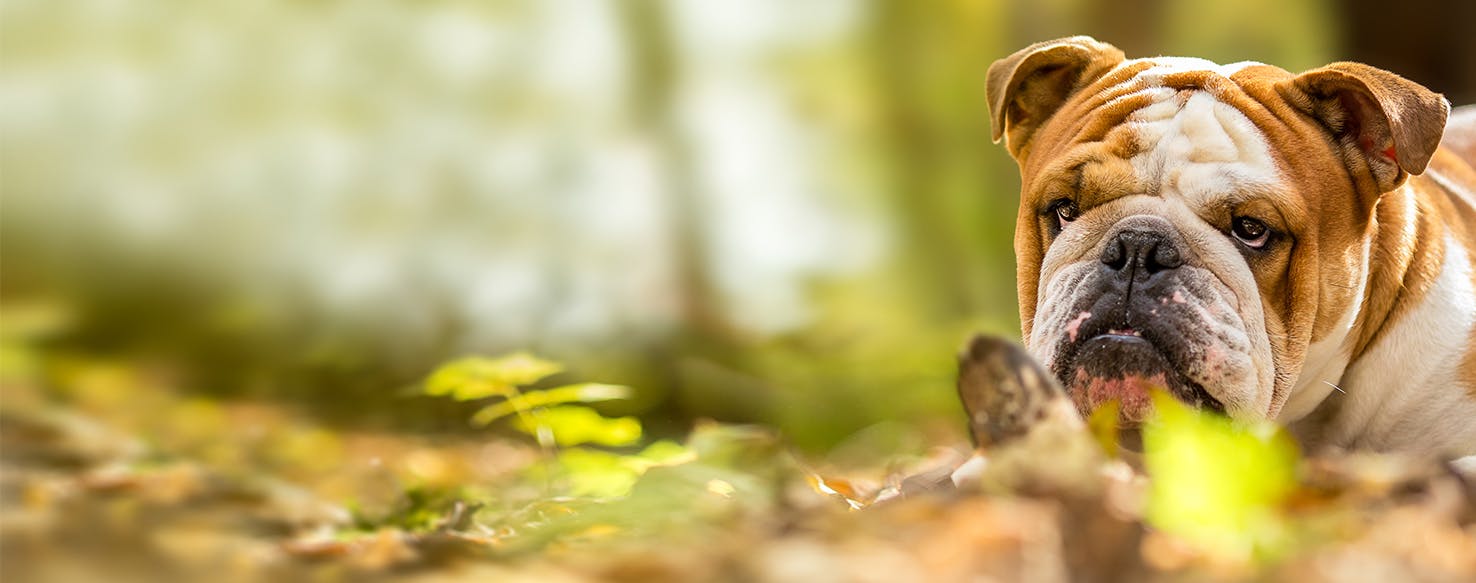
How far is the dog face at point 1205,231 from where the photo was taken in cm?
228

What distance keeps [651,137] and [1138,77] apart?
3142mm

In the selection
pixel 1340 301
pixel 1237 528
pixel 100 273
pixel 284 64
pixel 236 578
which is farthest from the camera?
pixel 284 64

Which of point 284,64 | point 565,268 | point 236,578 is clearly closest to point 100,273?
point 284,64

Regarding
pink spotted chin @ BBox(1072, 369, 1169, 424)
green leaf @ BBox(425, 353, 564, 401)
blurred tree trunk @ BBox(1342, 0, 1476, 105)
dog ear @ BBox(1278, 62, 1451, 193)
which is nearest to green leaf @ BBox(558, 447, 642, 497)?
green leaf @ BBox(425, 353, 564, 401)

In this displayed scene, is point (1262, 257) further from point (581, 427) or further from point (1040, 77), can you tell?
point (581, 427)

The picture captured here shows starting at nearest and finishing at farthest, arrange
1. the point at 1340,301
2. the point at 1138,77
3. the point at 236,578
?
the point at 236,578 < the point at 1340,301 < the point at 1138,77

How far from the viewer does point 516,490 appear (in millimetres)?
2924

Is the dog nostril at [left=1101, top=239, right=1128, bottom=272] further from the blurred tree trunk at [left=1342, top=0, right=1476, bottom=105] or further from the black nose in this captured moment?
the blurred tree trunk at [left=1342, top=0, right=1476, bottom=105]

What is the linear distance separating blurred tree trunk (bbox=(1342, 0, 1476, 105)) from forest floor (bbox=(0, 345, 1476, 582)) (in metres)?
3.43

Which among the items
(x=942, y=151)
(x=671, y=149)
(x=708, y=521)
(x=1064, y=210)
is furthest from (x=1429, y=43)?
(x=708, y=521)

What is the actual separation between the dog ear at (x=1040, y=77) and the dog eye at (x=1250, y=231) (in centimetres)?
64

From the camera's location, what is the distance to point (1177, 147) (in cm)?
248

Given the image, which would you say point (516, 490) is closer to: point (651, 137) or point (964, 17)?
point (651, 137)

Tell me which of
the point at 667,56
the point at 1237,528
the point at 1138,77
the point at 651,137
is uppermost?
the point at 667,56
